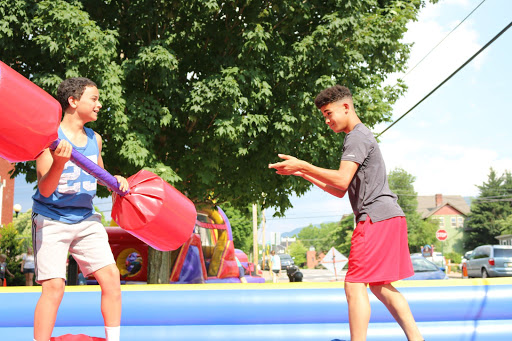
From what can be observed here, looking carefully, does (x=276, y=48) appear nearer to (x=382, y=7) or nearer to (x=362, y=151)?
(x=382, y=7)

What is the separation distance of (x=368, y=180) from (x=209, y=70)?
6408 mm

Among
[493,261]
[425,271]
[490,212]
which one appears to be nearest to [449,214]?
[490,212]

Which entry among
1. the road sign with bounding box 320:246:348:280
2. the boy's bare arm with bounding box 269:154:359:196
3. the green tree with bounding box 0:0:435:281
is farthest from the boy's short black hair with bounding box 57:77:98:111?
the road sign with bounding box 320:246:348:280

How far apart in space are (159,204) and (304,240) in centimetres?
16039

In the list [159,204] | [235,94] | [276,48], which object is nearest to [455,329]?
[159,204]

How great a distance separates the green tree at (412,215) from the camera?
7025cm

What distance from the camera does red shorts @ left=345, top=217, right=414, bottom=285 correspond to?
→ 2.82 metres

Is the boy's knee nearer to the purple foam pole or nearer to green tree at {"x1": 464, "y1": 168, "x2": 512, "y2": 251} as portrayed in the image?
the purple foam pole

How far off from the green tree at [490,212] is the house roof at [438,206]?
2396 centimetres

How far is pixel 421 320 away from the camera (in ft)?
12.2

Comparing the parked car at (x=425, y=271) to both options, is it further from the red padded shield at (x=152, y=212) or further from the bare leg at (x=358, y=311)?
the red padded shield at (x=152, y=212)

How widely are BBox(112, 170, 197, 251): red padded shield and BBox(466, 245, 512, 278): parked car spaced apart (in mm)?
21268

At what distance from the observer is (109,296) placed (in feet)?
9.49

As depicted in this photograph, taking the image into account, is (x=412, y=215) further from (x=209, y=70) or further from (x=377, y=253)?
(x=377, y=253)
